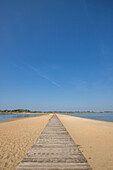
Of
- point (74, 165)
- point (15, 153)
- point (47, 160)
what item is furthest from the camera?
point (15, 153)

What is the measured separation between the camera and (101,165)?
468 cm

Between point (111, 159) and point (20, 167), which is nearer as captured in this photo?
point (20, 167)

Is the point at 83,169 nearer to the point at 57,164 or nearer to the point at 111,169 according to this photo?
the point at 57,164

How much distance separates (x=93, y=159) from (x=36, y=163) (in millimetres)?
3235

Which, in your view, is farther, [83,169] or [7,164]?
[7,164]

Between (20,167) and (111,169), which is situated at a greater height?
(20,167)

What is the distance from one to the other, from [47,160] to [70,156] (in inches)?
45.0

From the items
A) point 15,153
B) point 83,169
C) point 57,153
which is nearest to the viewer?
point 83,169

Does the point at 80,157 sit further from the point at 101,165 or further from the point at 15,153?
the point at 15,153

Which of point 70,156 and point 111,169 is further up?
point 70,156

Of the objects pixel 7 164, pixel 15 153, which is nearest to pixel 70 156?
pixel 7 164

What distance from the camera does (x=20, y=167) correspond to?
3633mm

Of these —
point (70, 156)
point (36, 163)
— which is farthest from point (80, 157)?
point (36, 163)

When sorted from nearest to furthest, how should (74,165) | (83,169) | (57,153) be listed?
(83,169) → (74,165) → (57,153)
